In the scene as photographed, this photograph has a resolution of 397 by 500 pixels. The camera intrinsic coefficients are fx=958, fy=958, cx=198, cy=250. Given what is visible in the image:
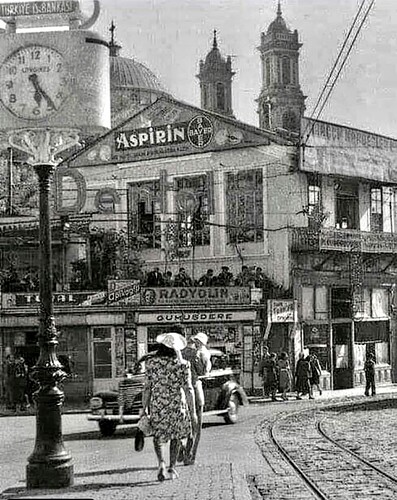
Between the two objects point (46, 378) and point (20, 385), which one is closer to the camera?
point (46, 378)

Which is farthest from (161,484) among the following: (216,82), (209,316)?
(216,82)

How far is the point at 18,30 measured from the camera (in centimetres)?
992

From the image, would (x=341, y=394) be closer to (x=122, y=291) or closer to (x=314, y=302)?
(x=314, y=302)

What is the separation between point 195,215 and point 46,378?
22131mm

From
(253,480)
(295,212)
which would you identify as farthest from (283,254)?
(253,480)

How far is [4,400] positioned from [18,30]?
1937 centimetres

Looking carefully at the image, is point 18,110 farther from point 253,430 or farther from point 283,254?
point 283,254

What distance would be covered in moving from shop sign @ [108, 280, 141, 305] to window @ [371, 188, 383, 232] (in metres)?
10.3

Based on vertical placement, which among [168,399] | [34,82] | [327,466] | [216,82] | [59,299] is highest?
[216,82]

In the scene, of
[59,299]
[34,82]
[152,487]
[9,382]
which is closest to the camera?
[34,82]

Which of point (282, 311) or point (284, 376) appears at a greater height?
point (282, 311)

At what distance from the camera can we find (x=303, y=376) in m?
28.0

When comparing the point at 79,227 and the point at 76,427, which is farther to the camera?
the point at 79,227

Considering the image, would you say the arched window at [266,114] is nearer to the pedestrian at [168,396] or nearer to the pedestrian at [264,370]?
the pedestrian at [264,370]
